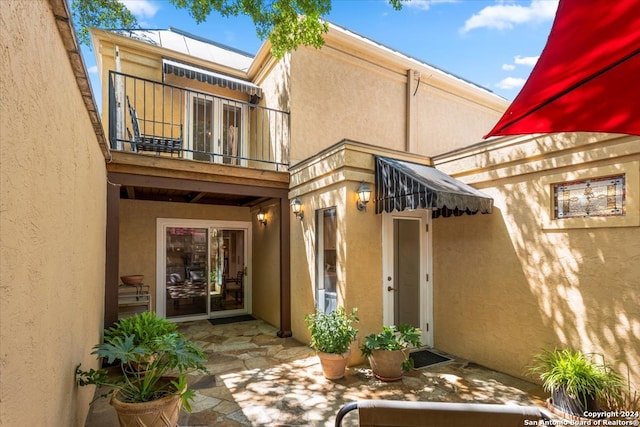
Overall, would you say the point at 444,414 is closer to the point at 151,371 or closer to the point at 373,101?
the point at 151,371

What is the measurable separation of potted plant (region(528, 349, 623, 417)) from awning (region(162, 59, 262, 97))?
27.8 feet

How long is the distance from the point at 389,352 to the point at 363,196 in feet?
8.09

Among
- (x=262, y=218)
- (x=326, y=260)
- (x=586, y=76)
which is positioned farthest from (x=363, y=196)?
(x=262, y=218)

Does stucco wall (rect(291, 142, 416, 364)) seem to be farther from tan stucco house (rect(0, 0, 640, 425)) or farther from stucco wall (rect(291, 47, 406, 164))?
stucco wall (rect(291, 47, 406, 164))

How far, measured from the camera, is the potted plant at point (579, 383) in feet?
11.7

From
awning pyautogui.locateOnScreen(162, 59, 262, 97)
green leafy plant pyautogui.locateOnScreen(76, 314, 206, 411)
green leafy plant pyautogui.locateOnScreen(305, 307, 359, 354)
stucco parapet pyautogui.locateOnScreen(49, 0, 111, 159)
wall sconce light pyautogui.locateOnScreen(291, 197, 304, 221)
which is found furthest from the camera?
awning pyautogui.locateOnScreen(162, 59, 262, 97)

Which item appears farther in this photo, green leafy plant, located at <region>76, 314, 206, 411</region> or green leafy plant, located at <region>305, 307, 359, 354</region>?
green leafy plant, located at <region>305, 307, 359, 354</region>

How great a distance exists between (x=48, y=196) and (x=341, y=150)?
4.16m

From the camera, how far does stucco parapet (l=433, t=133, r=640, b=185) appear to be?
3.91 m

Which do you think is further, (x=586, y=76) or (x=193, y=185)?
(x=193, y=185)

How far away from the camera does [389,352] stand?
471cm

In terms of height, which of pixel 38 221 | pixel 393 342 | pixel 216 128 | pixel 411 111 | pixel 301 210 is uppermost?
pixel 411 111

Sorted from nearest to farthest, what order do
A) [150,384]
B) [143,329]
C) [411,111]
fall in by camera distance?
[150,384] < [143,329] < [411,111]

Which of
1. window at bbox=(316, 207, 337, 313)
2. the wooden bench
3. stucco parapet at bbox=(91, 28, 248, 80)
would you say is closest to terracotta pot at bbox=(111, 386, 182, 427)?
the wooden bench
